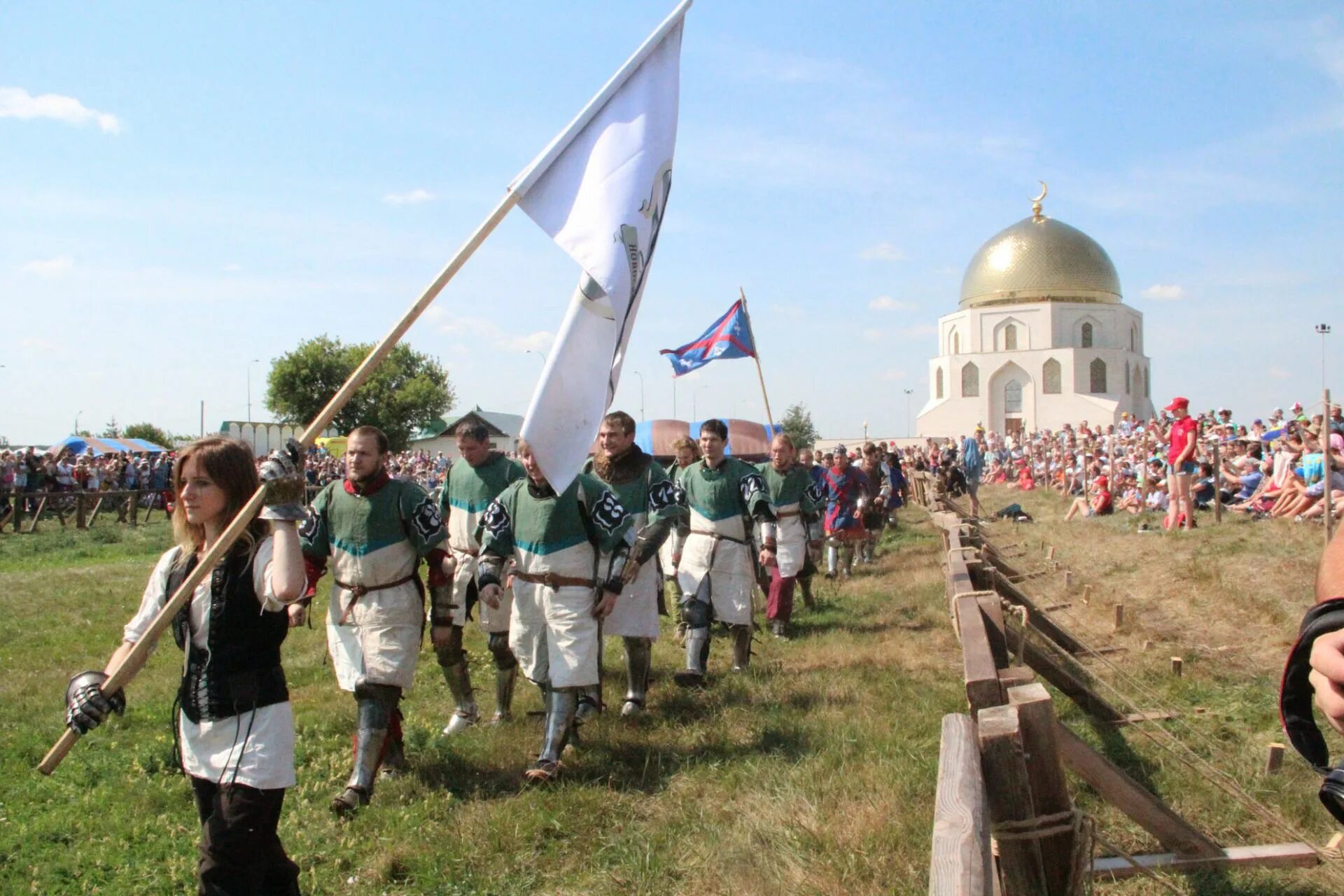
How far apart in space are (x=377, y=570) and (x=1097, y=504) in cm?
1783

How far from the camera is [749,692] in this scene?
7906mm

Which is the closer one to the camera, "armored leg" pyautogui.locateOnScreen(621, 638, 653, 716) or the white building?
"armored leg" pyautogui.locateOnScreen(621, 638, 653, 716)

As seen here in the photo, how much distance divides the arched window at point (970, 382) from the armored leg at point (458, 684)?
76125 millimetres

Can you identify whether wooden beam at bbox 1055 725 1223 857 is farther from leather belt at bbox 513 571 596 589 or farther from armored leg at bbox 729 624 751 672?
armored leg at bbox 729 624 751 672

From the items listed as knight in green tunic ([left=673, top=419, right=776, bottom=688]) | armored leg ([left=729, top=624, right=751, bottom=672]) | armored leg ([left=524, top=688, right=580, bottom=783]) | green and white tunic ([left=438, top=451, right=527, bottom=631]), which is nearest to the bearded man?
knight in green tunic ([left=673, top=419, right=776, bottom=688])

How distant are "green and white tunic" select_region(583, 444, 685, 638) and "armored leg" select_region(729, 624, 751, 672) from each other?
122 cm

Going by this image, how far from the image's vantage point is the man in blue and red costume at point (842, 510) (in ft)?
49.9

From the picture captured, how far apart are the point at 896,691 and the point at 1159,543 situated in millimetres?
7663

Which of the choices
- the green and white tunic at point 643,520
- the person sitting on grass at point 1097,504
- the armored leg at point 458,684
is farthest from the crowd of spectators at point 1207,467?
the armored leg at point 458,684

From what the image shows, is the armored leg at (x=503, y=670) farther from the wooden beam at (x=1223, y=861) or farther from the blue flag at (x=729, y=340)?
the blue flag at (x=729, y=340)

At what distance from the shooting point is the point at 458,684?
283 inches

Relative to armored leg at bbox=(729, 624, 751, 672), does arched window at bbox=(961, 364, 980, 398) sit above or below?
above

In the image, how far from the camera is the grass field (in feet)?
15.5

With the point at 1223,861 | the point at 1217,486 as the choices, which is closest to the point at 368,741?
the point at 1223,861
